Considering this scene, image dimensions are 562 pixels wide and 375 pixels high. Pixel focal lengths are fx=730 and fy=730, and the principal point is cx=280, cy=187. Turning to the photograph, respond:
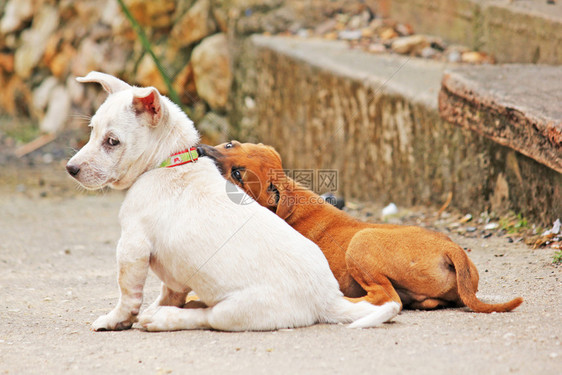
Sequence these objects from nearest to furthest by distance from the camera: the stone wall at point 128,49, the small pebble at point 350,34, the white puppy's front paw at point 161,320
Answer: the white puppy's front paw at point 161,320 < the small pebble at point 350,34 < the stone wall at point 128,49

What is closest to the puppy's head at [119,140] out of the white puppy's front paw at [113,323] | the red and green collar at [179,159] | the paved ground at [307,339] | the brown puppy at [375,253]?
the red and green collar at [179,159]

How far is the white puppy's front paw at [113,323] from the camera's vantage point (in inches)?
138

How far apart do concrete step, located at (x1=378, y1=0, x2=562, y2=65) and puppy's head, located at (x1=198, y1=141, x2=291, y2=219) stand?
3.32 metres

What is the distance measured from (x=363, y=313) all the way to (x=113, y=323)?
1198 millimetres

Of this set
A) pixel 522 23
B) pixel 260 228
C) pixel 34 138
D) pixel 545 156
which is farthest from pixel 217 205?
pixel 34 138

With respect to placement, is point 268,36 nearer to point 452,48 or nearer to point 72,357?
point 452,48

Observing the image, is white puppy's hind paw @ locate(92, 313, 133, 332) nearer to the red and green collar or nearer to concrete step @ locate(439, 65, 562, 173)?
the red and green collar

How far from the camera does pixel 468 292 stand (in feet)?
11.6

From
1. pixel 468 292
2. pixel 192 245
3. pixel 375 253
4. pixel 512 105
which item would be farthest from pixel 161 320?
pixel 512 105

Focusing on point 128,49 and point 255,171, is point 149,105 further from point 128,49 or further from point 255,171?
point 128,49

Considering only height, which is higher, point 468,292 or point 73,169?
point 73,169

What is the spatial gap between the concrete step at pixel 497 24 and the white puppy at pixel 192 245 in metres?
3.87

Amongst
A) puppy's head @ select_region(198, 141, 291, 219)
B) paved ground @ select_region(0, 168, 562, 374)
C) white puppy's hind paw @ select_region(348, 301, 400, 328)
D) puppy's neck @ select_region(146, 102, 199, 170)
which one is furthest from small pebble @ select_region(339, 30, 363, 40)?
white puppy's hind paw @ select_region(348, 301, 400, 328)

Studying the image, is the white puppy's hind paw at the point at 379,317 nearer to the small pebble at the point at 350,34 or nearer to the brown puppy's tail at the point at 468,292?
the brown puppy's tail at the point at 468,292
